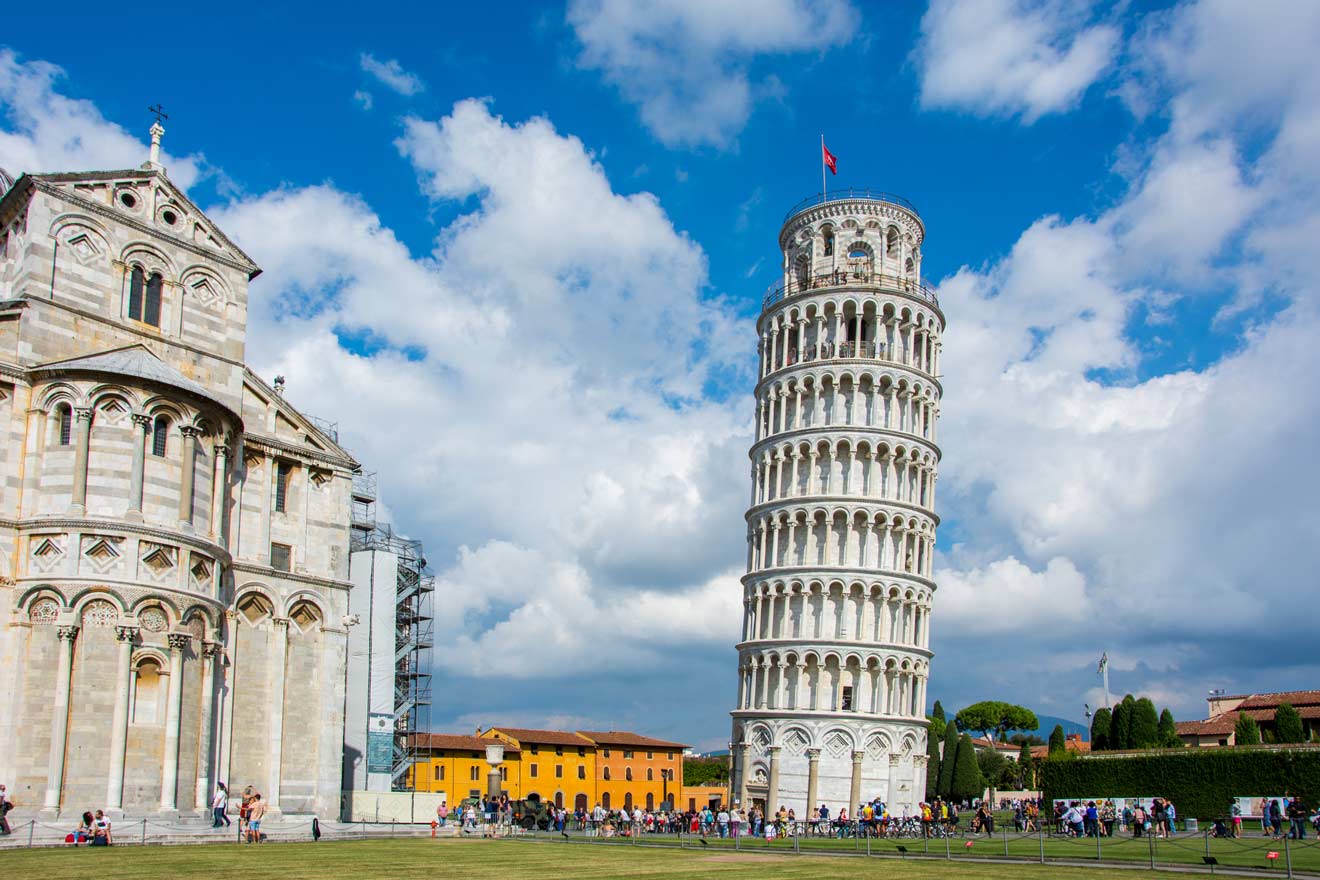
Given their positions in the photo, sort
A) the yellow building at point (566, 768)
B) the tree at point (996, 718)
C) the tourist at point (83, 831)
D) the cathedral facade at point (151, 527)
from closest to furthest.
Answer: the tourist at point (83, 831), the cathedral facade at point (151, 527), the yellow building at point (566, 768), the tree at point (996, 718)

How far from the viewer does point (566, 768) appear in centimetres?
9556

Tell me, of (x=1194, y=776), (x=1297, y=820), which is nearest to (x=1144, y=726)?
(x=1194, y=776)

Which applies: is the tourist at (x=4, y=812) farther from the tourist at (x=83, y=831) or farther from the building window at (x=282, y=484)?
the building window at (x=282, y=484)

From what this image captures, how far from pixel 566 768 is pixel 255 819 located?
2644 inches

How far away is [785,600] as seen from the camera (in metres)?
59.3

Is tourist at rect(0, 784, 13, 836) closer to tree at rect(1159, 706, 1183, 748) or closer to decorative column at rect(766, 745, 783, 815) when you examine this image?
decorative column at rect(766, 745, 783, 815)

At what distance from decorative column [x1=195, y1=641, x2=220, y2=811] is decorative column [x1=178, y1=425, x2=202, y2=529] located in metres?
3.49

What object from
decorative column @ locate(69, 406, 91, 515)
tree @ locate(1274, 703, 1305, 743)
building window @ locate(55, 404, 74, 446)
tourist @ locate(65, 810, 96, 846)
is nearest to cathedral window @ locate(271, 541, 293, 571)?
decorative column @ locate(69, 406, 91, 515)

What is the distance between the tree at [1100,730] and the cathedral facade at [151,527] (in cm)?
4720

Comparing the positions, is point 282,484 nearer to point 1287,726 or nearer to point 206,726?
point 206,726

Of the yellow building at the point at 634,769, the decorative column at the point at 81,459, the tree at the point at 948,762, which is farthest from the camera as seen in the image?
the yellow building at the point at 634,769

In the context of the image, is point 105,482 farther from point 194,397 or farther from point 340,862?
point 340,862

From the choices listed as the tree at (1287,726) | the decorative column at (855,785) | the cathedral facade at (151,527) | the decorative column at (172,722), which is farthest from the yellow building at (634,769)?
the decorative column at (172,722)

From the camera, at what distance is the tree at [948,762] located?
81312 millimetres
